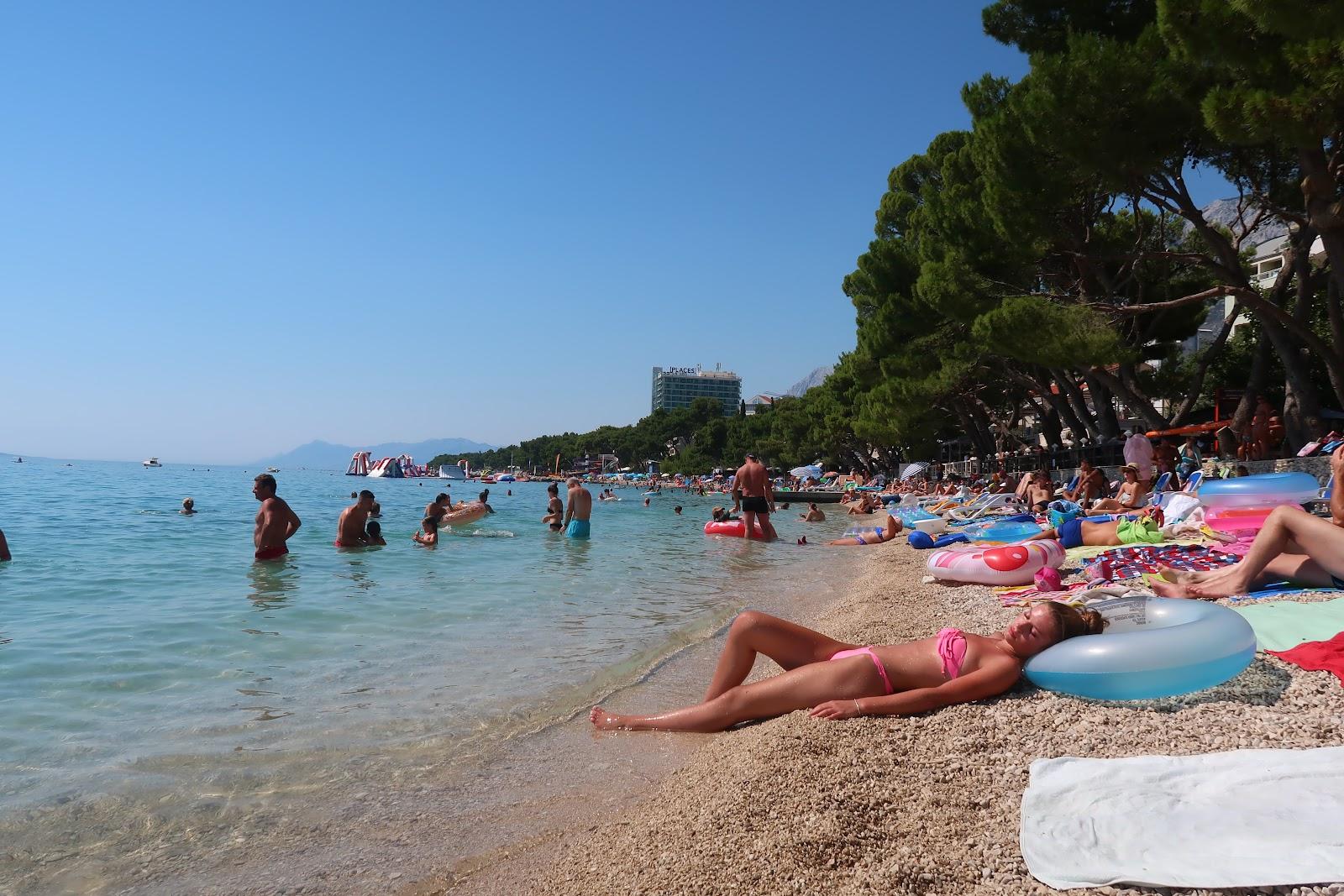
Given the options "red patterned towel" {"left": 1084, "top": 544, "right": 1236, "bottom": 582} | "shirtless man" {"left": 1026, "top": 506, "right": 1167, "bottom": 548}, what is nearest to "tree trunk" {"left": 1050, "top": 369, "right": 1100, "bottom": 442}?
"shirtless man" {"left": 1026, "top": 506, "right": 1167, "bottom": 548}

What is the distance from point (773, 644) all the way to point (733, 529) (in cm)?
1214

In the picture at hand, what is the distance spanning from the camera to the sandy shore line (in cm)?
218

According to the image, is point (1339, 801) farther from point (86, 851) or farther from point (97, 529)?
point (97, 529)

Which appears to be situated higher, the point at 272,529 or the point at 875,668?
the point at 272,529

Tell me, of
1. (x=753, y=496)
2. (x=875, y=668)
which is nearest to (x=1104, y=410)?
(x=753, y=496)

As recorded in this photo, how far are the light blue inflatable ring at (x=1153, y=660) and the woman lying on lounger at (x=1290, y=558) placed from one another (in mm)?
1526

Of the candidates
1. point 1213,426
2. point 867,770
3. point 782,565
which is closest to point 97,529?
point 782,565

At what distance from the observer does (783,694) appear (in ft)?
11.6

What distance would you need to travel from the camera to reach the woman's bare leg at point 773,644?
378 centimetres

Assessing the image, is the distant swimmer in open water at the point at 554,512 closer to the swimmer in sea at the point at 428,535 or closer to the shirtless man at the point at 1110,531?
the swimmer in sea at the point at 428,535

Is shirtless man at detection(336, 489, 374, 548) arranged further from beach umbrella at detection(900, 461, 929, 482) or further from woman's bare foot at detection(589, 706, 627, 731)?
beach umbrella at detection(900, 461, 929, 482)

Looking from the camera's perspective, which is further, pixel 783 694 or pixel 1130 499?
pixel 1130 499

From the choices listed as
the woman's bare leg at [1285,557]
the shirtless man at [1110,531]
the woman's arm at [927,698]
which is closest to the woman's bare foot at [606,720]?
the woman's arm at [927,698]

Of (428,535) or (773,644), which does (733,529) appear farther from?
(773,644)
